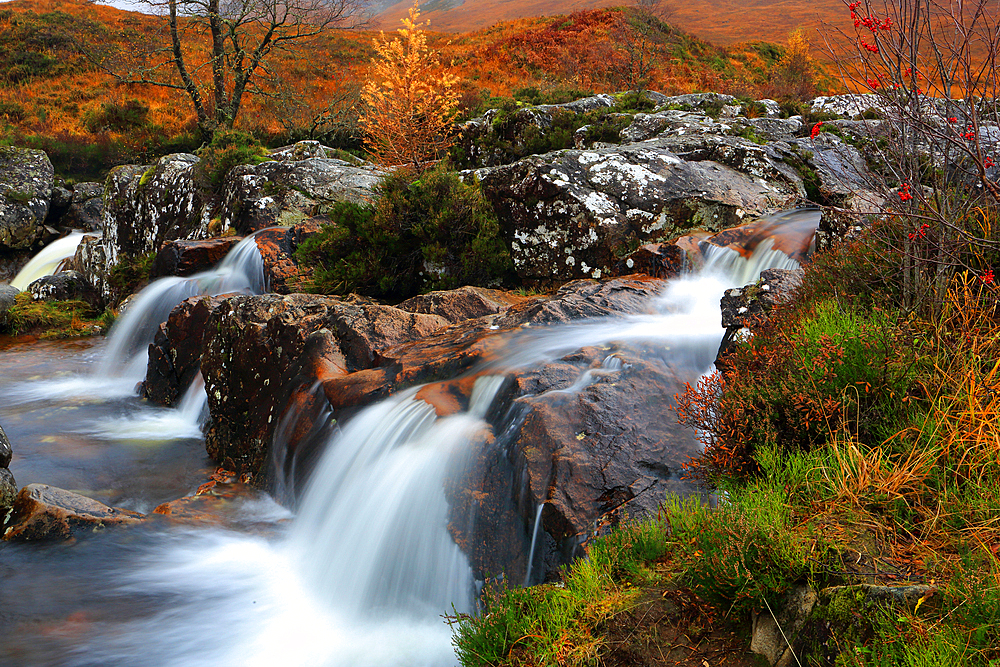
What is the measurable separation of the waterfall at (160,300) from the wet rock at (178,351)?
118 centimetres

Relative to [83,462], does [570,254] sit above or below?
above

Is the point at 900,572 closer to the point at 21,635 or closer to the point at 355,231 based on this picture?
the point at 21,635

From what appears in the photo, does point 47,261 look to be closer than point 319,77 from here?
Yes

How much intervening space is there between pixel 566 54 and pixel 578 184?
76.6 feet

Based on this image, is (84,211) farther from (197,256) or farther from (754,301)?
(754,301)

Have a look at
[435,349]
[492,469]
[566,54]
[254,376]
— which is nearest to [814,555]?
[492,469]

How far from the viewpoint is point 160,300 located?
10711 millimetres

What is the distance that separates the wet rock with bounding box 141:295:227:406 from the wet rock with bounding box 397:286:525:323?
3031mm

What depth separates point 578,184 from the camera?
351 inches

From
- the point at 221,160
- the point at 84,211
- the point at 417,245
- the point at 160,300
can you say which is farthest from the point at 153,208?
the point at 417,245

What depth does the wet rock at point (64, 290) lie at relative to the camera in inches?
570

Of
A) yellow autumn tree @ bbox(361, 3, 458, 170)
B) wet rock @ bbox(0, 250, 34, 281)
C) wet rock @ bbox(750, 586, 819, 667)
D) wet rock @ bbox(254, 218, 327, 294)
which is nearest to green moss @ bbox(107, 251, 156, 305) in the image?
wet rock @ bbox(254, 218, 327, 294)

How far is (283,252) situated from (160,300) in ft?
8.68

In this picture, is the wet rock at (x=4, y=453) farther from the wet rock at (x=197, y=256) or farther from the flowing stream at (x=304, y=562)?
the wet rock at (x=197, y=256)
